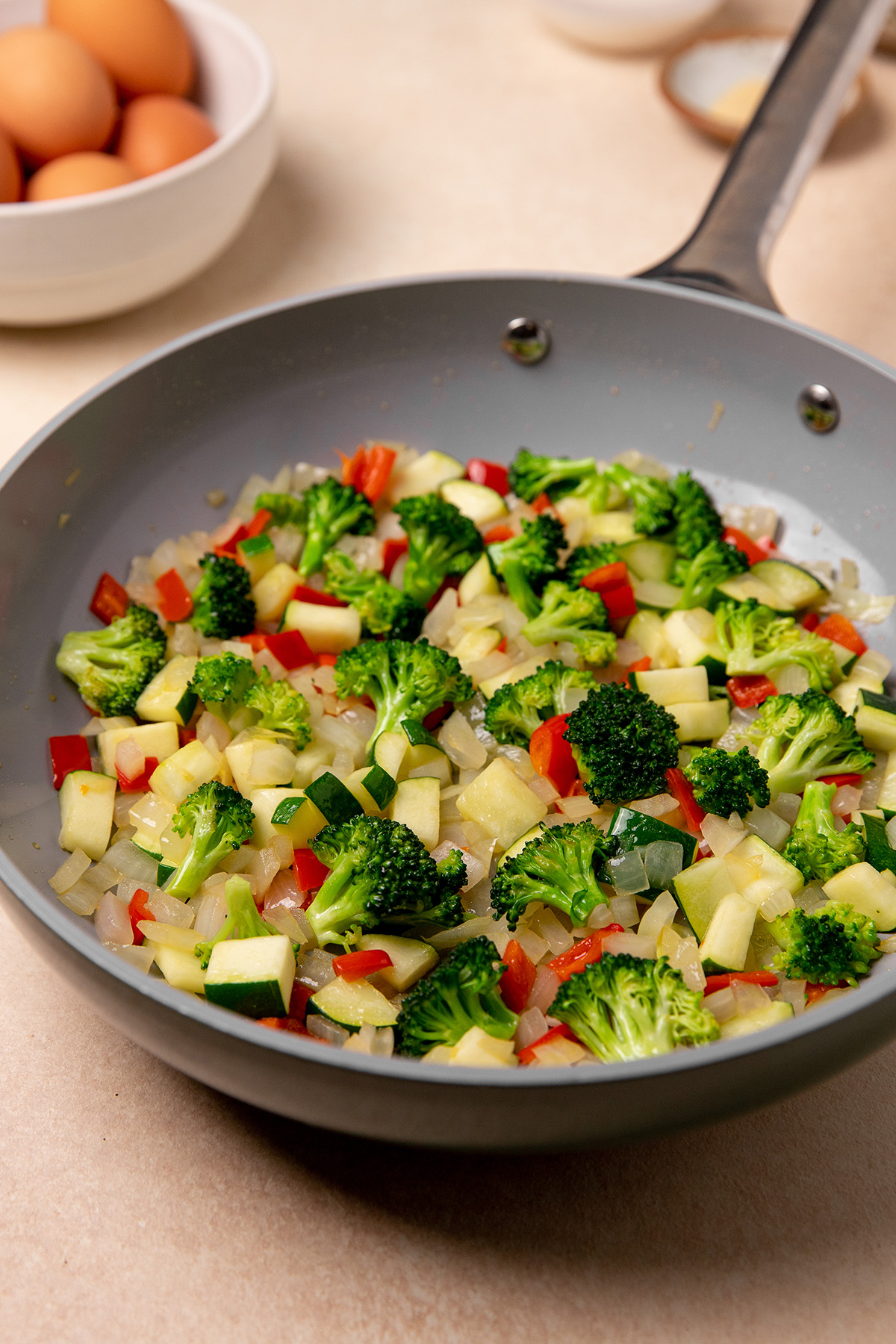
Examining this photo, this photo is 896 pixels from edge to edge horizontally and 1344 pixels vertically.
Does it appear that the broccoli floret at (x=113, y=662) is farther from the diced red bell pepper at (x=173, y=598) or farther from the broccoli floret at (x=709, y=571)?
the broccoli floret at (x=709, y=571)

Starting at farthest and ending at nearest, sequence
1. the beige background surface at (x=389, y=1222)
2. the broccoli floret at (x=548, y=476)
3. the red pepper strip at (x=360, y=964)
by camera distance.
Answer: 1. the broccoli floret at (x=548, y=476)
2. the red pepper strip at (x=360, y=964)
3. the beige background surface at (x=389, y=1222)

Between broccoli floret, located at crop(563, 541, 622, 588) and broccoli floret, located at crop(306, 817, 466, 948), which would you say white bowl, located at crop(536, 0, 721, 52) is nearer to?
broccoli floret, located at crop(563, 541, 622, 588)

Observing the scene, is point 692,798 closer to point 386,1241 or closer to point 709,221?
point 386,1241

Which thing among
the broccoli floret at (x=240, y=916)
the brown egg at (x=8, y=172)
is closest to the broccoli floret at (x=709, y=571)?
the broccoli floret at (x=240, y=916)

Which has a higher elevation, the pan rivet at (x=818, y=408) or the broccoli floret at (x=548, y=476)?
the pan rivet at (x=818, y=408)

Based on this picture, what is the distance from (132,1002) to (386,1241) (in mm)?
449

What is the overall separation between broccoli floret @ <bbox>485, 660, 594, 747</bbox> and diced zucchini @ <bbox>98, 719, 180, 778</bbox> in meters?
0.48

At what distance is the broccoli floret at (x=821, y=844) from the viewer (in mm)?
1532

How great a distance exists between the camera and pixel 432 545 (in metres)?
1.97

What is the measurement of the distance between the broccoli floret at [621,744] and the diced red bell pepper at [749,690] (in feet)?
0.73

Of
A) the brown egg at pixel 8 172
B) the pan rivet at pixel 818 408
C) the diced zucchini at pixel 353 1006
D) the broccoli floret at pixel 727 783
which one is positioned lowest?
the diced zucchini at pixel 353 1006

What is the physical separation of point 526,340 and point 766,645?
32.7 inches

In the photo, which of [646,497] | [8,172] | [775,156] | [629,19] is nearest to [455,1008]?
[646,497]

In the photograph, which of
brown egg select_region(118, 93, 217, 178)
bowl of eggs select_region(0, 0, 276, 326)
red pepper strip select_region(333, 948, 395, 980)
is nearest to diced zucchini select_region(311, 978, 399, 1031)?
red pepper strip select_region(333, 948, 395, 980)
